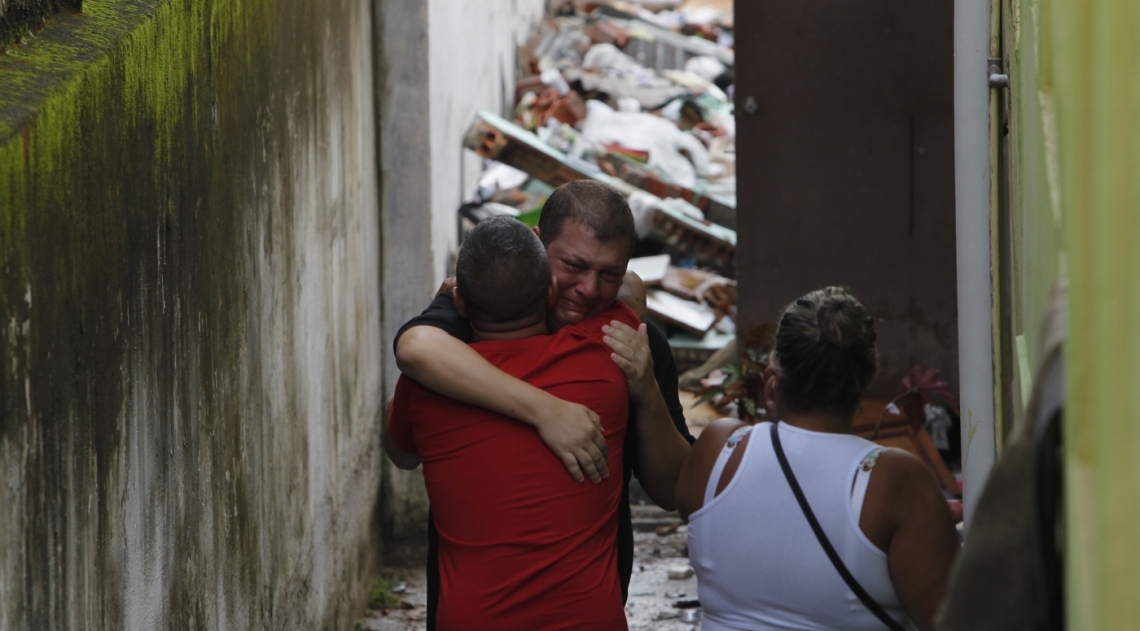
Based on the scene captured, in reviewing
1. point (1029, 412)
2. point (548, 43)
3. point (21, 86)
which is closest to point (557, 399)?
point (21, 86)

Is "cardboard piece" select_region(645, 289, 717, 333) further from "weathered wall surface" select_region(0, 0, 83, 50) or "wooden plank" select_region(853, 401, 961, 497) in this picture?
"weathered wall surface" select_region(0, 0, 83, 50)

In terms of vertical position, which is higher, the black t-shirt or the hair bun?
the hair bun

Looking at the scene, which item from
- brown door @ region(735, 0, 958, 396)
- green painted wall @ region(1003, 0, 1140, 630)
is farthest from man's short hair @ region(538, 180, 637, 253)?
brown door @ region(735, 0, 958, 396)

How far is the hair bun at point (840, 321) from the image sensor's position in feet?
8.07

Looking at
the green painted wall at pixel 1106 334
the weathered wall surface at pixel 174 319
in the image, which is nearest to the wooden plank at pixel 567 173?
the weathered wall surface at pixel 174 319

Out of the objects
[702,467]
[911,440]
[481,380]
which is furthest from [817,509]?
[911,440]

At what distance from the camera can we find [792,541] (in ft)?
7.97

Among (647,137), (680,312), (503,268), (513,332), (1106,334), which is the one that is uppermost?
(1106,334)

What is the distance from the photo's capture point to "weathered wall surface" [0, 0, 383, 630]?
2.02m

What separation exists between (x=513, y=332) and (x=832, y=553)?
0.78 meters

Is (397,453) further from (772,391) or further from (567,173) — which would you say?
(567,173)

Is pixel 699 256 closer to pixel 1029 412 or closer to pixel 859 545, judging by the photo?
pixel 859 545

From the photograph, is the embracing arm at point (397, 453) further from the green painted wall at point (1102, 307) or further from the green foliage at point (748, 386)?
the green foliage at point (748, 386)

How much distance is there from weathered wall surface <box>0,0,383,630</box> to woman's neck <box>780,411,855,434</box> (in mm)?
1275
